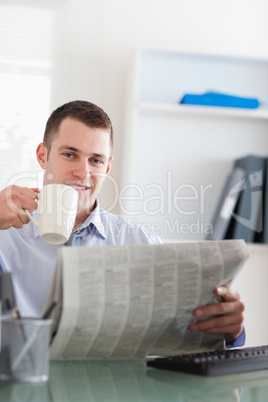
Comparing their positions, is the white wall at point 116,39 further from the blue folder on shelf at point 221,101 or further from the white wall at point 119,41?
the blue folder on shelf at point 221,101

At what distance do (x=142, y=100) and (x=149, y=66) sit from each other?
174 mm

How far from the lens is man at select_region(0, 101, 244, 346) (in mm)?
1438

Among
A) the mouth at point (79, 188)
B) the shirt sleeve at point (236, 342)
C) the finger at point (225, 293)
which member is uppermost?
the mouth at point (79, 188)

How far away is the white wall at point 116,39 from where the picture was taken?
8.89ft

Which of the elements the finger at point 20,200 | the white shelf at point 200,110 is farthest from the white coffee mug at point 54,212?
the white shelf at point 200,110

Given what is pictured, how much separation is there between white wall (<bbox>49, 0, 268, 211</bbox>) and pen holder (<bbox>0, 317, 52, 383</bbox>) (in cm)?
194

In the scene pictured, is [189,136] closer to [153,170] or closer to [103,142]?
[153,170]

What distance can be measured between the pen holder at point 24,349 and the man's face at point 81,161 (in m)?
0.91

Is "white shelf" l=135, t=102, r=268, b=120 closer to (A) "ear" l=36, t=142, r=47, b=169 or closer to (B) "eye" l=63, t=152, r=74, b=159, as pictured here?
(A) "ear" l=36, t=142, r=47, b=169

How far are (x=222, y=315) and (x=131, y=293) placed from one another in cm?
21

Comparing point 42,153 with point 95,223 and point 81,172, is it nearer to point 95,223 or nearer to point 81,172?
point 81,172

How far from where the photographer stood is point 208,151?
108 inches

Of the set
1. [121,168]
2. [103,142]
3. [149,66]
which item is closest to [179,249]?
[103,142]

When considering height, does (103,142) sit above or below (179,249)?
above
